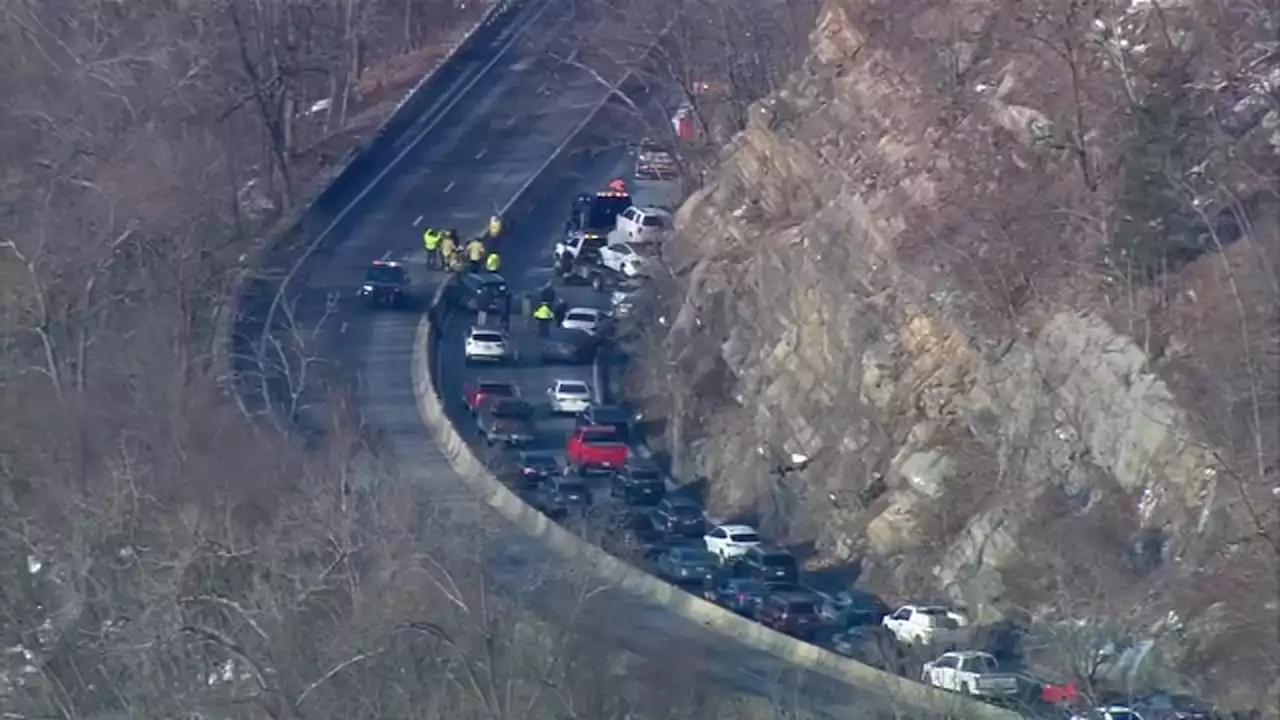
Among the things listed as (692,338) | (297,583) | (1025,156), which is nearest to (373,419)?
(692,338)

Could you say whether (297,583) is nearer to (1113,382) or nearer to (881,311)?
(1113,382)

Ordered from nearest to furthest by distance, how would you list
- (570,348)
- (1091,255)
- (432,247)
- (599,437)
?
1. (1091,255)
2. (599,437)
3. (570,348)
4. (432,247)

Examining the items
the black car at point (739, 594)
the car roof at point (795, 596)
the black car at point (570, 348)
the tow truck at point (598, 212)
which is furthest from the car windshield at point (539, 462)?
the tow truck at point (598, 212)

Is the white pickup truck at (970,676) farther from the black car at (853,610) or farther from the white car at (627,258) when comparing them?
the white car at (627,258)

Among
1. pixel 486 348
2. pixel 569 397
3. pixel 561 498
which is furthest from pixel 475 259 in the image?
pixel 561 498

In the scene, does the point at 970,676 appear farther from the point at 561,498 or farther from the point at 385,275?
the point at 385,275

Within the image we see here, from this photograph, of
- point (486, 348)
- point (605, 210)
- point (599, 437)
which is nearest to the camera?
point (599, 437)

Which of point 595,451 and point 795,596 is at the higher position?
point 595,451
